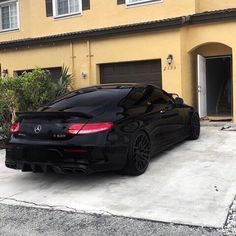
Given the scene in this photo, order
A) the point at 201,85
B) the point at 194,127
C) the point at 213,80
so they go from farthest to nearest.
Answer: the point at 213,80
the point at 201,85
the point at 194,127

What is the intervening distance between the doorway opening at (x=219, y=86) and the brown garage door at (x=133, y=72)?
1879mm

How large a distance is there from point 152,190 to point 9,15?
1546 centimetres

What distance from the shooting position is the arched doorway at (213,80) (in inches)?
550

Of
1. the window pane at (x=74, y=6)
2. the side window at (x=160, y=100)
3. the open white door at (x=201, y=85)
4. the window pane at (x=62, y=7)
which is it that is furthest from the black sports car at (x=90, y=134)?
the window pane at (x=62, y=7)

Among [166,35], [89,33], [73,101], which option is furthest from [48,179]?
[89,33]

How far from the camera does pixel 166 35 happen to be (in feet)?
44.5

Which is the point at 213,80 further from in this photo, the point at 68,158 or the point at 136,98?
the point at 68,158

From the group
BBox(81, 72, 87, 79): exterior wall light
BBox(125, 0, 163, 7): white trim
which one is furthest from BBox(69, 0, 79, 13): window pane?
BBox(81, 72, 87, 79): exterior wall light

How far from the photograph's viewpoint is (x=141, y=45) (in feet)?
46.2

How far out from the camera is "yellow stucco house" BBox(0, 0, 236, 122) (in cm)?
1343

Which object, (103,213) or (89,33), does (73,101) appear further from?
(89,33)

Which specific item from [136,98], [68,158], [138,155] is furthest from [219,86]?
[68,158]

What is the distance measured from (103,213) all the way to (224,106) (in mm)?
11615

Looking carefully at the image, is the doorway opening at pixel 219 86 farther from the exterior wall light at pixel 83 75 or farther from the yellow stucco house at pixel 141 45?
the exterior wall light at pixel 83 75
